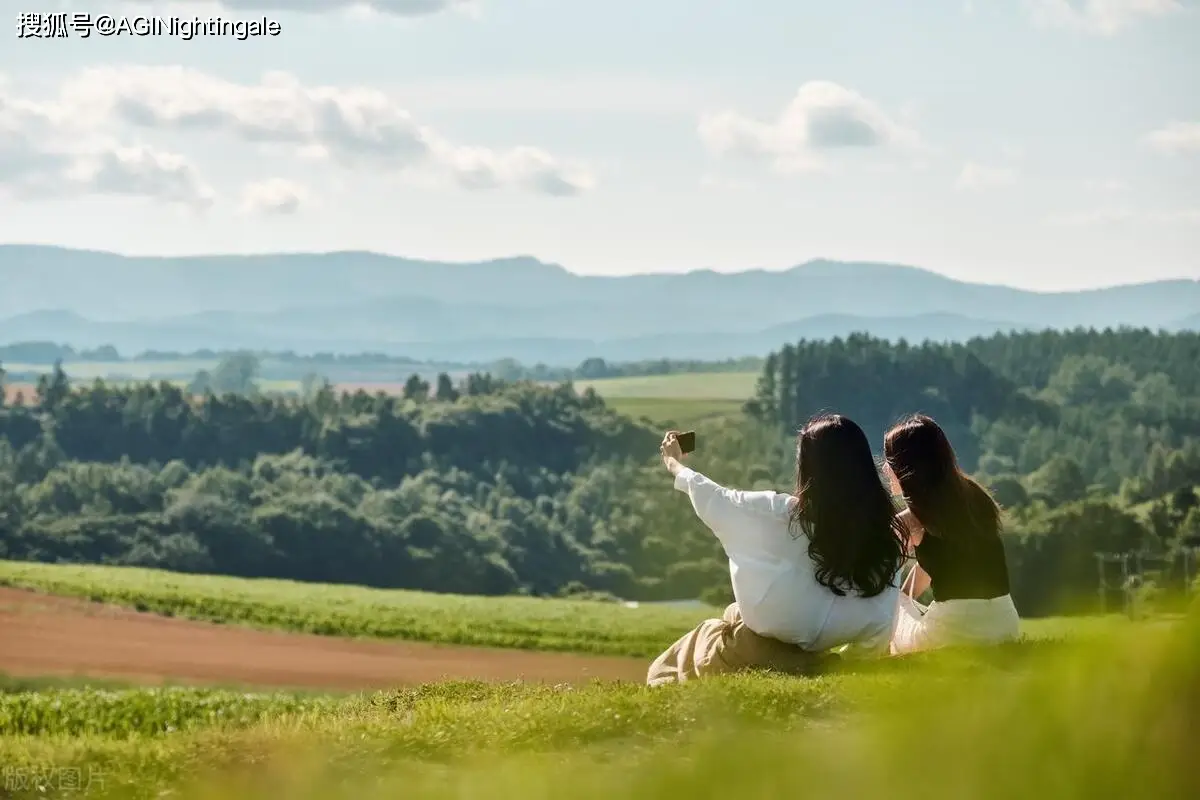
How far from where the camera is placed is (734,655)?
27.7 feet

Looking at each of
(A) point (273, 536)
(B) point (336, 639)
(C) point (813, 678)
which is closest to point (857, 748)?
(C) point (813, 678)

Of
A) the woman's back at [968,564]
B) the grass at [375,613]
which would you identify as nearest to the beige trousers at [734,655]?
the woman's back at [968,564]

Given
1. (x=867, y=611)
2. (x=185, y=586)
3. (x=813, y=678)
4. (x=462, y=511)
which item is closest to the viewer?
(x=813, y=678)

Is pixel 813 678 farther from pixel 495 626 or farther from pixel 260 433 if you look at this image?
pixel 260 433

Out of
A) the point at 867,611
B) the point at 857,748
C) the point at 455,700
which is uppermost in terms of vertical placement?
the point at 857,748

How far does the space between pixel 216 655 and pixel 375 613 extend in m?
9.65

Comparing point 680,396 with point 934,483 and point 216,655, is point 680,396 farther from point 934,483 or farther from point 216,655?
point 934,483

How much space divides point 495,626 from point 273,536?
131 feet

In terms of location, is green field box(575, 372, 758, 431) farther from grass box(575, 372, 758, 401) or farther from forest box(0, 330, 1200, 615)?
forest box(0, 330, 1200, 615)

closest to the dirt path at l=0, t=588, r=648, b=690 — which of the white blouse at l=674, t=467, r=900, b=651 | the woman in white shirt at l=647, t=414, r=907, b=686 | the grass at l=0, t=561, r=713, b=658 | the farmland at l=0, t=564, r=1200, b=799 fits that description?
the grass at l=0, t=561, r=713, b=658

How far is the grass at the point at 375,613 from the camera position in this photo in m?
52.4

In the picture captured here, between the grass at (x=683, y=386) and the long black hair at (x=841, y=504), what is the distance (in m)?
152

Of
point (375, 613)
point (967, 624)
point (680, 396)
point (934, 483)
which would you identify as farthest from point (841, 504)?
point (680, 396)

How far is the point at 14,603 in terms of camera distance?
171 feet
